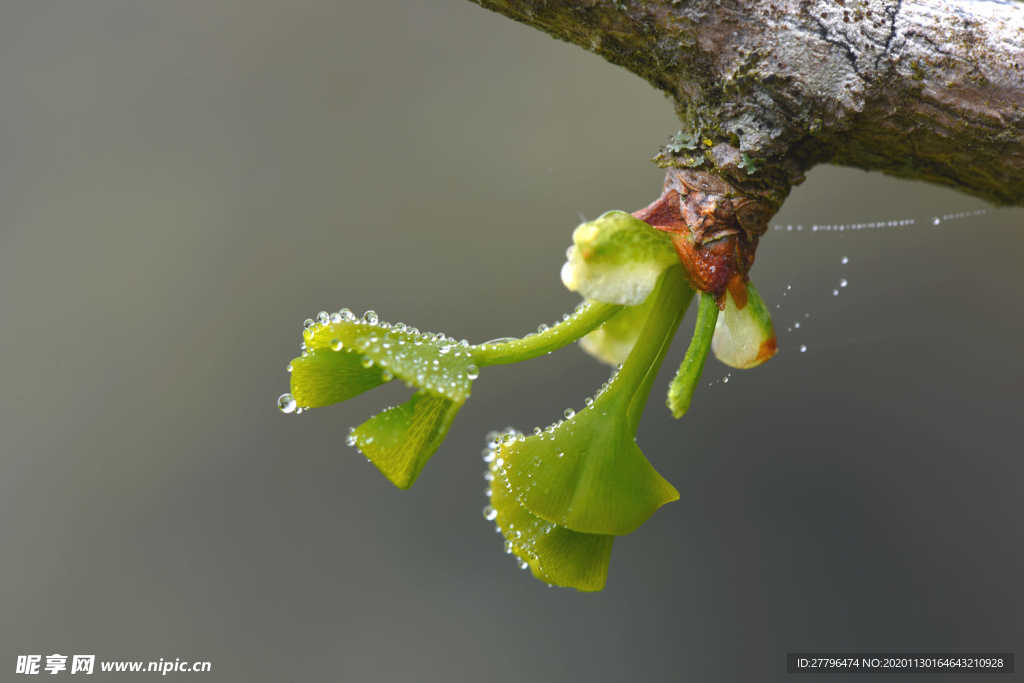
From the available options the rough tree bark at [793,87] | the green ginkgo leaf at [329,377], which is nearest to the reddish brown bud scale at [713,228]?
the rough tree bark at [793,87]

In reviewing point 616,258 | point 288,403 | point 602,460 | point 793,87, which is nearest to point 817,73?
point 793,87

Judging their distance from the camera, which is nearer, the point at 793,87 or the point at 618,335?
the point at 793,87

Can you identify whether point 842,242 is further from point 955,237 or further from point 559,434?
point 559,434

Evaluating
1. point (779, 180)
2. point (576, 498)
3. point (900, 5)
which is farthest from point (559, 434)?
point (900, 5)

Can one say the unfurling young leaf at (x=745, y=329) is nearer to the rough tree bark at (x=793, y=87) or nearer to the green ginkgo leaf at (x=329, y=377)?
the rough tree bark at (x=793, y=87)

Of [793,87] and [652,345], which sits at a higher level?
[793,87]

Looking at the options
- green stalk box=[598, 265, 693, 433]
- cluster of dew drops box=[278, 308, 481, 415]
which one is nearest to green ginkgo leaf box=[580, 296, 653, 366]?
green stalk box=[598, 265, 693, 433]

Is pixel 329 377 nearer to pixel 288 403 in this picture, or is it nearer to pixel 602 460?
pixel 288 403

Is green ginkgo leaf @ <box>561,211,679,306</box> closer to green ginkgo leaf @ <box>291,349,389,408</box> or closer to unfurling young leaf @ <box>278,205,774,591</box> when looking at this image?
unfurling young leaf @ <box>278,205,774,591</box>
